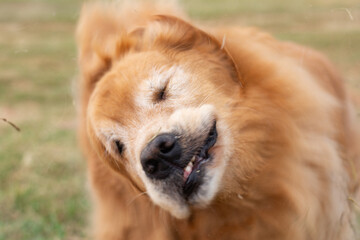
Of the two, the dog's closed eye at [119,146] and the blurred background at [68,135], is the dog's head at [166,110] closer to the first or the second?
the dog's closed eye at [119,146]

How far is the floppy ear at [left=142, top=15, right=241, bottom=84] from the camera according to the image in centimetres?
325

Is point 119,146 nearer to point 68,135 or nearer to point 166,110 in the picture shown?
point 166,110

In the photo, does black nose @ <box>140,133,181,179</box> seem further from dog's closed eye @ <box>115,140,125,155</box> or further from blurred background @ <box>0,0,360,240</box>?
blurred background @ <box>0,0,360,240</box>

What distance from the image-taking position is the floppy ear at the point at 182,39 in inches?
128

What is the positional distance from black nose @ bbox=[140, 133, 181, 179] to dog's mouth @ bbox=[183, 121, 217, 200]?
0.10 meters

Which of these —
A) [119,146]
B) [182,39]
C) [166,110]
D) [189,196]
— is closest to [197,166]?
[189,196]

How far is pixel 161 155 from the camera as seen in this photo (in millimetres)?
2740

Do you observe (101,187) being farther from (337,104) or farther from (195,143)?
(337,104)

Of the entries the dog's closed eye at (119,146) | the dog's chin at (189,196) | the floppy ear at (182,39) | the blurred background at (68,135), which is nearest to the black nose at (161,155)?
the dog's chin at (189,196)

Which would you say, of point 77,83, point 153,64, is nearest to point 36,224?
point 77,83

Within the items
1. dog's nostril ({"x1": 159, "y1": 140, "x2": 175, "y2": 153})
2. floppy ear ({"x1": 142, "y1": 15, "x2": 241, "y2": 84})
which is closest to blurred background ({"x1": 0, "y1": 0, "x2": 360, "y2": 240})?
floppy ear ({"x1": 142, "y1": 15, "x2": 241, "y2": 84})

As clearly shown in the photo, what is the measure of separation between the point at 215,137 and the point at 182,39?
2.61 ft

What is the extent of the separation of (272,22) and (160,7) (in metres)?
1.89

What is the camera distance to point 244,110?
301 centimetres
